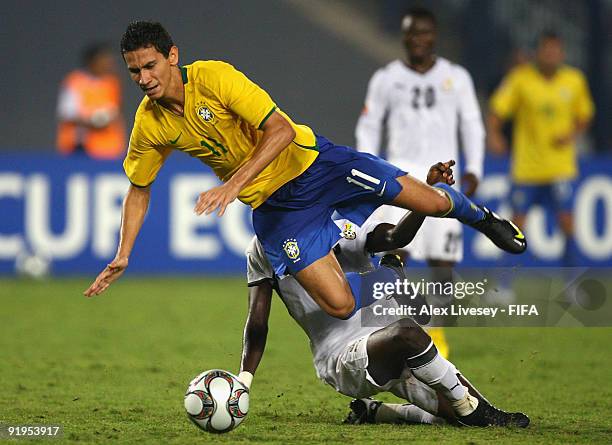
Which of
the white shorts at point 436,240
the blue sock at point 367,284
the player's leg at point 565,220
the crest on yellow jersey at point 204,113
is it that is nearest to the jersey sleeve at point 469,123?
the white shorts at point 436,240

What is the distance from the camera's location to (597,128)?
14641 millimetres

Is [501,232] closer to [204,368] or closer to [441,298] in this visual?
[441,298]

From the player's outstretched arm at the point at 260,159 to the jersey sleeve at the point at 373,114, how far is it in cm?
233

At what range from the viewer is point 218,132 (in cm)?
590

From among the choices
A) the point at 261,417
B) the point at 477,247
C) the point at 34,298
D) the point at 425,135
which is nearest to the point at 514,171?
the point at 477,247

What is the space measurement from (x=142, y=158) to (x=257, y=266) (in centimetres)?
84

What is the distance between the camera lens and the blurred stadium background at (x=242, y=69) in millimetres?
13102

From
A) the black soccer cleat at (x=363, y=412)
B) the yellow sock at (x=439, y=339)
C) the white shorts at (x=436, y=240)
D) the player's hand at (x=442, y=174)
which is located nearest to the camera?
the black soccer cleat at (x=363, y=412)

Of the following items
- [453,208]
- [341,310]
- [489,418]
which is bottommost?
[489,418]

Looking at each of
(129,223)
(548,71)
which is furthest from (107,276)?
(548,71)

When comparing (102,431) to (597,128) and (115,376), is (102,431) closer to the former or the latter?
(115,376)

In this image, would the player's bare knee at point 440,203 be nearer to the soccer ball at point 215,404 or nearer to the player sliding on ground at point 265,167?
the player sliding on ground at point 265,167

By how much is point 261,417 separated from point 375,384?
77cm

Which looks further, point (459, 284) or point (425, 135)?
point (425, 135)
